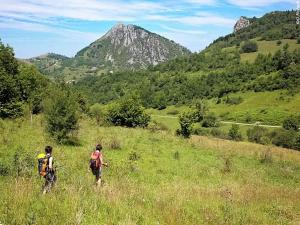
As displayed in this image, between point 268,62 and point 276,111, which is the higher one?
point 268,62

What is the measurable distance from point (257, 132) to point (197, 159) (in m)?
61.3

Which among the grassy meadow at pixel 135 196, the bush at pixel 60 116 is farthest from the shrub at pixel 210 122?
the bush at pixel 60 116

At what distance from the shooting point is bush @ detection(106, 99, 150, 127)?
167 feet

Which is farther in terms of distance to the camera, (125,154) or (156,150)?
(156,150)

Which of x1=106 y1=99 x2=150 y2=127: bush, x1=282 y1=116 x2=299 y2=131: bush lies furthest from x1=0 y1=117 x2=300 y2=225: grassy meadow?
x1=282 y1=116 x2=299 y2=131: bush

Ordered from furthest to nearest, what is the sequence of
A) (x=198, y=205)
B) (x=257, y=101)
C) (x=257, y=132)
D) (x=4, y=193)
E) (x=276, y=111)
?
1. (x=257, y=101)
2. (x=276, y=111)
3. (x=257, y=132)
4. (x=198, y=205)
5. (x=4, y=193)

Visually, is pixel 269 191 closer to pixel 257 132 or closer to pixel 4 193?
pixel 4 193

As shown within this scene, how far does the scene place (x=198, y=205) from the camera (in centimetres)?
1000

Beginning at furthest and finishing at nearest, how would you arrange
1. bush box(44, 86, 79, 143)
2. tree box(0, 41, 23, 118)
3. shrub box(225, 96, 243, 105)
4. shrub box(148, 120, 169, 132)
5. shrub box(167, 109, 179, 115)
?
1. shrub box(167, 109, 179, 115)
2. shrub box(225, 96, 243, 105)
3. shrub box(148, 120, 169, 132)
4. tree box(0, 41, 23, 118)
5. bush box(44, 86, 79, 143)

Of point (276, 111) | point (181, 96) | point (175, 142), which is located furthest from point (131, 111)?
point (181, 96)

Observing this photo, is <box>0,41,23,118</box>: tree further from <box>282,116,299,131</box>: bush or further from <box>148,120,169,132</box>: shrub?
<box>282,116,299,131</box>: bush

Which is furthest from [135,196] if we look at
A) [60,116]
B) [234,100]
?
[234,100]

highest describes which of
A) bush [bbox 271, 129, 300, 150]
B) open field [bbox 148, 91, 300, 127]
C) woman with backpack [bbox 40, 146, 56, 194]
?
woman with backpack [bbox 40, 146, 56, 194]

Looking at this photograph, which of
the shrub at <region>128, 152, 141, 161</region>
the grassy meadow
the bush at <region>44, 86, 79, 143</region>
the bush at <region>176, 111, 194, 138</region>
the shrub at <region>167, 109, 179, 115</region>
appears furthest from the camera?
the shrub at <region>167, 109, 179, 115</region>
